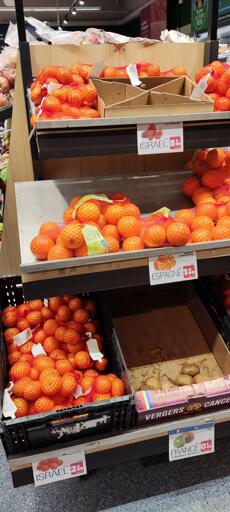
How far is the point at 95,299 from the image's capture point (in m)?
1.79

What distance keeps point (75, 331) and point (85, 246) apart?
0.57 m

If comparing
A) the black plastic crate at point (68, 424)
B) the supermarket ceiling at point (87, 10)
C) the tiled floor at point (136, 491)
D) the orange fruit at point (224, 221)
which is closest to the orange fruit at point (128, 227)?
the orange fruit at point (224, 221)

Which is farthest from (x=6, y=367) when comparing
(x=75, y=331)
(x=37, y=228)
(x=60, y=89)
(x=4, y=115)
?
(x=4, y=115)

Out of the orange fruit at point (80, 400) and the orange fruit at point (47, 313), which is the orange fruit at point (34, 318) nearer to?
the orange fruit at point (47, 313)

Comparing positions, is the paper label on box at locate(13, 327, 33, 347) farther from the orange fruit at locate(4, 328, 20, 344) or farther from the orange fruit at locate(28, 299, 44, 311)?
the orange fruit at locate(28, 299, 44, 311)

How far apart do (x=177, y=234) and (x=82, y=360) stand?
0.66 metres

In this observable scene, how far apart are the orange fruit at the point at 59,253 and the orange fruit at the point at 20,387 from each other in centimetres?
51

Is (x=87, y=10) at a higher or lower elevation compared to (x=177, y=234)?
higher

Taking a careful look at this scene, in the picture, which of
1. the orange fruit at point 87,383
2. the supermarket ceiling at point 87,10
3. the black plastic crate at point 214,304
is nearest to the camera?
the orange fruit at point 87,383

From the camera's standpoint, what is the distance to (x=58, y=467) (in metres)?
1.21

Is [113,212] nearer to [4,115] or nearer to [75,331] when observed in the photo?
[75,331]

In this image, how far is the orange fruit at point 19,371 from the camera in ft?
4.53

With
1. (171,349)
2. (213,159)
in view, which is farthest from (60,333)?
(213,159)

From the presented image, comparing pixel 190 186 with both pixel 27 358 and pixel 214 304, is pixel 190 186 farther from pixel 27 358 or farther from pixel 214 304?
pixel 27 358
